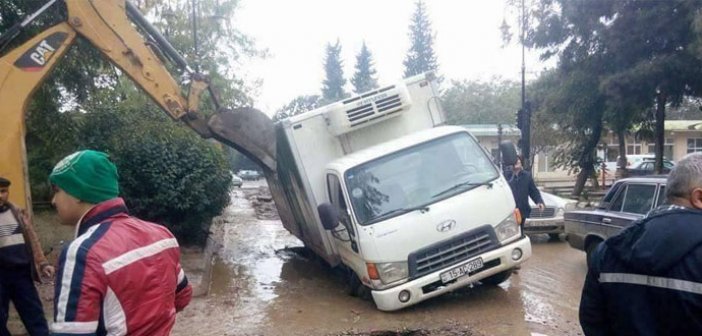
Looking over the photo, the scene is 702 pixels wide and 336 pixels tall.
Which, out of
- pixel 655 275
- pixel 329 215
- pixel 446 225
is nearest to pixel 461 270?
pixel 446 225

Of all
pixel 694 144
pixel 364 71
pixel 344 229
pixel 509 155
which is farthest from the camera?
pixel 364 71

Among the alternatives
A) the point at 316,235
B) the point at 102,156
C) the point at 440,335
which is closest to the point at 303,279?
the point at 316,235

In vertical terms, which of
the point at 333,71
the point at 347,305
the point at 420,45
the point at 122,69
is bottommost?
the point at 333,71

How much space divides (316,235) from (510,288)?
2.91 meters

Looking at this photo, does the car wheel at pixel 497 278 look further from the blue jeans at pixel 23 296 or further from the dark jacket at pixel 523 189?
the blue jeans at pixel 23 296

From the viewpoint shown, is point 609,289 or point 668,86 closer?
point 609,289

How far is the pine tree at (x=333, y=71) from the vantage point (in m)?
79.2

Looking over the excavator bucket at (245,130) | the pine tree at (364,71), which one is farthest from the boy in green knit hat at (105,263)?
the pine tree at (364,71)

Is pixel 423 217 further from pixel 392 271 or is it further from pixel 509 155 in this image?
pixel 509 155

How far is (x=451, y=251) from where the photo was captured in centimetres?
739

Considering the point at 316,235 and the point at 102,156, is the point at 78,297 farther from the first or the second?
the point at 316,235

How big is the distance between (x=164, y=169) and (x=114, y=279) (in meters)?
9.18

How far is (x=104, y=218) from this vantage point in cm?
251

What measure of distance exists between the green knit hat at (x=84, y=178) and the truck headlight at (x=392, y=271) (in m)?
4.99
